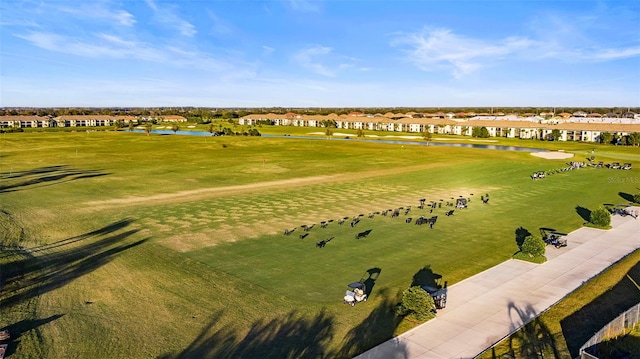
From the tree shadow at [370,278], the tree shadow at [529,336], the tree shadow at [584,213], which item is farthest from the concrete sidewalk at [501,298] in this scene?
the tree shadow at [584,213]

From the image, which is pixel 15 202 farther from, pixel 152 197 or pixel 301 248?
pixel 301 248

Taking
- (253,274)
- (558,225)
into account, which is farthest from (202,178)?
(558,225)

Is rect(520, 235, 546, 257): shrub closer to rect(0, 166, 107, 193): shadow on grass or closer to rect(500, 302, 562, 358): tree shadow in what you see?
rect(500, 302, 562, 358): tree shadow

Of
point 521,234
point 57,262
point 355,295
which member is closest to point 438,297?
point 355,295

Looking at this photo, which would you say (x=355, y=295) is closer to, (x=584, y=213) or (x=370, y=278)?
(x=370, y=278)

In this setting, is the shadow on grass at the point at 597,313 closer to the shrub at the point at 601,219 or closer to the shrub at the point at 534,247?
the shrub at the point at 534,247

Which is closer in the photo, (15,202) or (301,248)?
(301,248)
